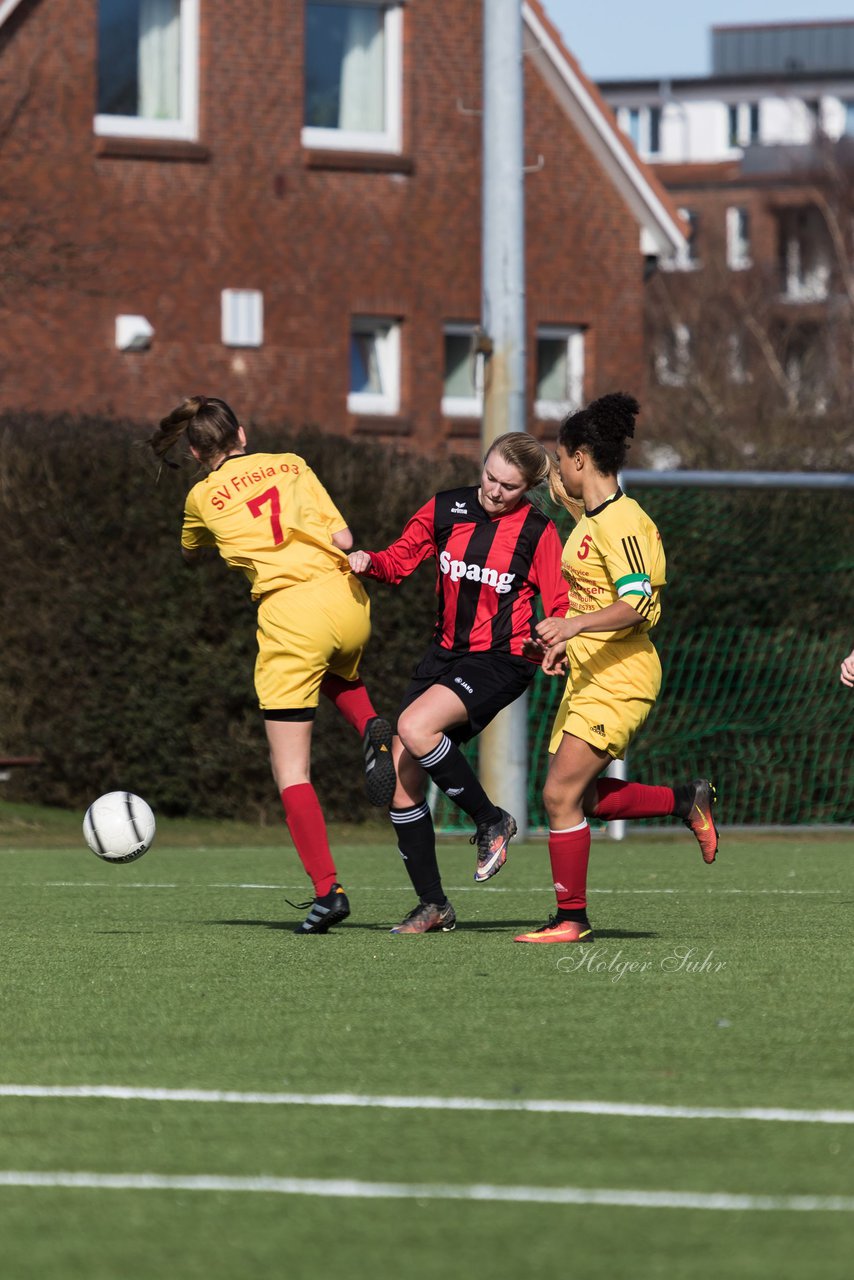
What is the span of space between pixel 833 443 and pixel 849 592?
156 inches

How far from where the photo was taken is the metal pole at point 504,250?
15.0 metres

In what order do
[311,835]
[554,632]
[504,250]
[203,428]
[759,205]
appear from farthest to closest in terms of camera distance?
[759,205]
[504,250]
[203,428]
[311,835]
[554,632]

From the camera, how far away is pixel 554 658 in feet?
25.7

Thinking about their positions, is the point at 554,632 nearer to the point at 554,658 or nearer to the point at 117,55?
the point at 554,658

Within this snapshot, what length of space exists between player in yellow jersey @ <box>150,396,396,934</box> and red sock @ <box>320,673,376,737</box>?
0.05ft

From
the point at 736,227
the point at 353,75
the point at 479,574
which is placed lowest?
the point at 479,574

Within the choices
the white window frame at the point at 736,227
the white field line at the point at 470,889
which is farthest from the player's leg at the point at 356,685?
the white window frame at the point at 736,227

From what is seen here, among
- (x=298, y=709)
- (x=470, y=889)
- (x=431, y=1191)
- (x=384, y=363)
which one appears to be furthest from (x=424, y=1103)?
(x=384, y=363)

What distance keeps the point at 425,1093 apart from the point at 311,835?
3.36 meters

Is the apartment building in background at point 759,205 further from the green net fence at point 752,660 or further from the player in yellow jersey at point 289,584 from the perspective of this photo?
the player in yellow jersey at point 289,584

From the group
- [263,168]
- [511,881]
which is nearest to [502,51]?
[511,881]

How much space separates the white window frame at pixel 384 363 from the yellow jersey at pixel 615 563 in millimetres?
18901

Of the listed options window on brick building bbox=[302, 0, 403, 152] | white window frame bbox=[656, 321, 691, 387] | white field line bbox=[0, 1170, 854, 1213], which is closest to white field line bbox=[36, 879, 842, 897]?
white field line bbox=[0, 1170, 854, 1213]

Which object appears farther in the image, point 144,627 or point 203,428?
point 144,627
